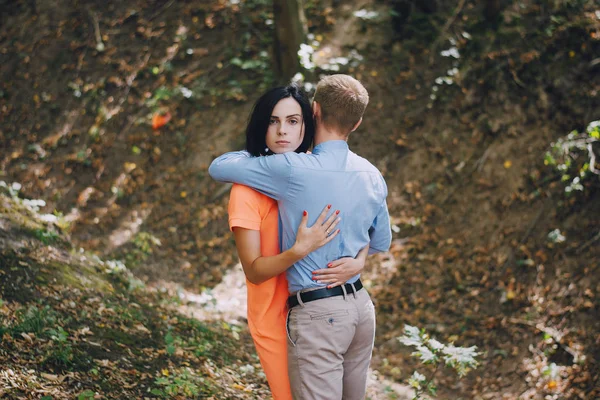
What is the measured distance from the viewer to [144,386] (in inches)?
163

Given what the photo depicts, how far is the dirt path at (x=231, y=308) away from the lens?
5.54 meters

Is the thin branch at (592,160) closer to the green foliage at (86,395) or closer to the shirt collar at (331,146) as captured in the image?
the shirt collar at (331,146)

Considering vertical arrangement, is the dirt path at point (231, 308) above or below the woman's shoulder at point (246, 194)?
below

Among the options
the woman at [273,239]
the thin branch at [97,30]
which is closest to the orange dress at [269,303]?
the woman at [273,239]

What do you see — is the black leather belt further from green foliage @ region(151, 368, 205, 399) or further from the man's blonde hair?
green foliage @ region(151, 368, 205, 399)

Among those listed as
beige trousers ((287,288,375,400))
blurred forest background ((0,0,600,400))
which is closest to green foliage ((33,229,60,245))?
blurred forest background ((0,0,600,400))

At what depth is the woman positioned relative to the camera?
2.94 metres

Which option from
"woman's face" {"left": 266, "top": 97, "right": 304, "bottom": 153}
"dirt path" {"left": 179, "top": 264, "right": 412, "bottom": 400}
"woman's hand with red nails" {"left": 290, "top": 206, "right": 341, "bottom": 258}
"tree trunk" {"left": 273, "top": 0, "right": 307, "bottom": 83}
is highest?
"woman's face" {"left": 266, "top": 97, "right": 304, "bottom": 153}

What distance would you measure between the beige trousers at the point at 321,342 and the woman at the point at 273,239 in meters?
0.12

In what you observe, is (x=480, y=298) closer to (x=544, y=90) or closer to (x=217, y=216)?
(x=544, y=90)

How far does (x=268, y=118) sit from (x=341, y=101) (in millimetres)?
411

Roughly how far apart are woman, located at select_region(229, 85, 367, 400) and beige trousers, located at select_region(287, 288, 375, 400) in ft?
0.40

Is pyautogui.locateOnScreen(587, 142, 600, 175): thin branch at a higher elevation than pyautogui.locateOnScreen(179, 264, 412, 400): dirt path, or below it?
higher

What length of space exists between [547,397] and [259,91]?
583 centimetres
